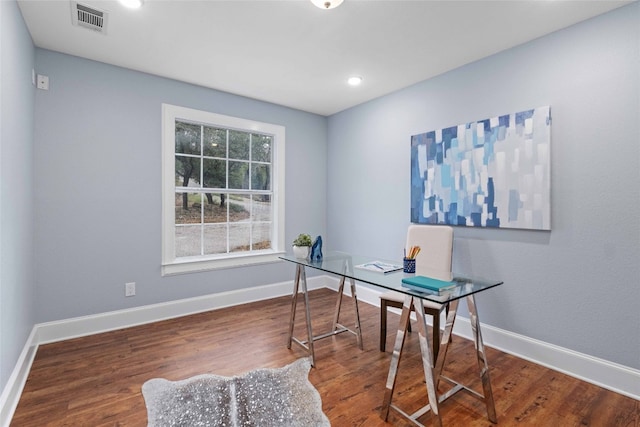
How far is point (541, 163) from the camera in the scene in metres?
2.38

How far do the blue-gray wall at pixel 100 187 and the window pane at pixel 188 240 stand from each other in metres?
0.25

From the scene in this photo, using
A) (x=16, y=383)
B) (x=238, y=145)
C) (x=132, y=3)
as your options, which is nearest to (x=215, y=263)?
(x=238, y=145)

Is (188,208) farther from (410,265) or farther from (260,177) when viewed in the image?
(410,265)

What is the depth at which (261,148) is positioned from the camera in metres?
4.05

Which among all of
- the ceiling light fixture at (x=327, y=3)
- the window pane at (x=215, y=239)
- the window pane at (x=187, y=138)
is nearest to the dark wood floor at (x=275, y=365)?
the window pane at (x=215, y=239)

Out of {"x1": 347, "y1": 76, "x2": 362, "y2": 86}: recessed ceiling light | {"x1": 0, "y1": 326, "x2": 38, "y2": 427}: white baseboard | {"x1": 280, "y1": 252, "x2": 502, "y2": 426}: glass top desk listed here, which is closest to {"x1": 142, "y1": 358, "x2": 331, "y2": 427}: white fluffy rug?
{"x1": 280, "y1": 252, "x2": 502, "y2": 426}: glass top desk

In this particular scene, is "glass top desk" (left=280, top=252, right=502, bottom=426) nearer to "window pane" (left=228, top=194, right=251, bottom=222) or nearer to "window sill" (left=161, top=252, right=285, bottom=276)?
"window sill" (left=161, top=252, right=285, bottom=276)

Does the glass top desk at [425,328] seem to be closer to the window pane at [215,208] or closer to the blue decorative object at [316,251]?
the blue decorative object at [316,251]

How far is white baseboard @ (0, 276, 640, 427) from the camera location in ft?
6.54

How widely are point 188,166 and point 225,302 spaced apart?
64.4 inches

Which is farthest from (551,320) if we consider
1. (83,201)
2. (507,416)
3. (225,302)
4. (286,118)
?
(83,201)

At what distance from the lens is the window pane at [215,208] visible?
11.9ft

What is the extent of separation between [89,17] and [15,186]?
4.26 ft

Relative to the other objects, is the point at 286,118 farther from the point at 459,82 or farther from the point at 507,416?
the point at 507,416
